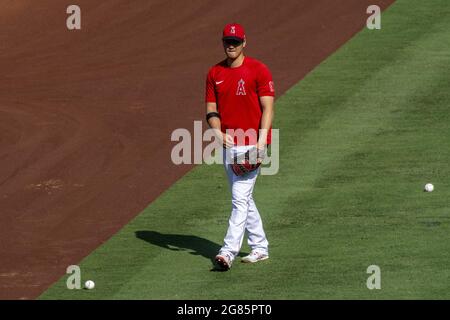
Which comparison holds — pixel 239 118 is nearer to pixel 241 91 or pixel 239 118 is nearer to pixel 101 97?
pixel 241 91

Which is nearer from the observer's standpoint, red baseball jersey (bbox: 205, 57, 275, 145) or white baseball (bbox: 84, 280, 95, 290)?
white baseball (bbox: 84, 280, 95, 290)

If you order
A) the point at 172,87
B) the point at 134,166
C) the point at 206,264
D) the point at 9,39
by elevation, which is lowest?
the point at 206,264

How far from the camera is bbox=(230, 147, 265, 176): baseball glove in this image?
1269 centimetres

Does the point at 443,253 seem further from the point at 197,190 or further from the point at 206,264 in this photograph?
the point at 197,190

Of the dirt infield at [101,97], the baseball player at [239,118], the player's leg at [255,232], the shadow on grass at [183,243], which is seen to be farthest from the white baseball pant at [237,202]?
the dirt infield at [101,97]

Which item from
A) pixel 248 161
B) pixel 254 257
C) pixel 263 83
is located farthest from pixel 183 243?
pixel 263 83

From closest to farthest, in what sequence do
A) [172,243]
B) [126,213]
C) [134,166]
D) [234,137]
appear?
[234,137] → [172,243] → [126,213] → [134,166]

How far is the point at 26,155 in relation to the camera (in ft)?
57.8

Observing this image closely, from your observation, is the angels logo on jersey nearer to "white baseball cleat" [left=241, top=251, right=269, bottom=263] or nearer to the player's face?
the player's face

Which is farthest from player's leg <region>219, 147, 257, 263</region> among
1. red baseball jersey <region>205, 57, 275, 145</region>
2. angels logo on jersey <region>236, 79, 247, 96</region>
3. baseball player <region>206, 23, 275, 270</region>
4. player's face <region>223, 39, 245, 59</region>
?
player's face <region>223, 39, 245, 59</region>

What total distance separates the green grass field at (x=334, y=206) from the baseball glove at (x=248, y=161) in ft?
3.53

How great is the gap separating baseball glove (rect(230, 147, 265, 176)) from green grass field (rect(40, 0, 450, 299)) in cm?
108

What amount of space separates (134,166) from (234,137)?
452cm

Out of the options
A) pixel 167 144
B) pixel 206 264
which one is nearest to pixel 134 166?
pixel 167 144
